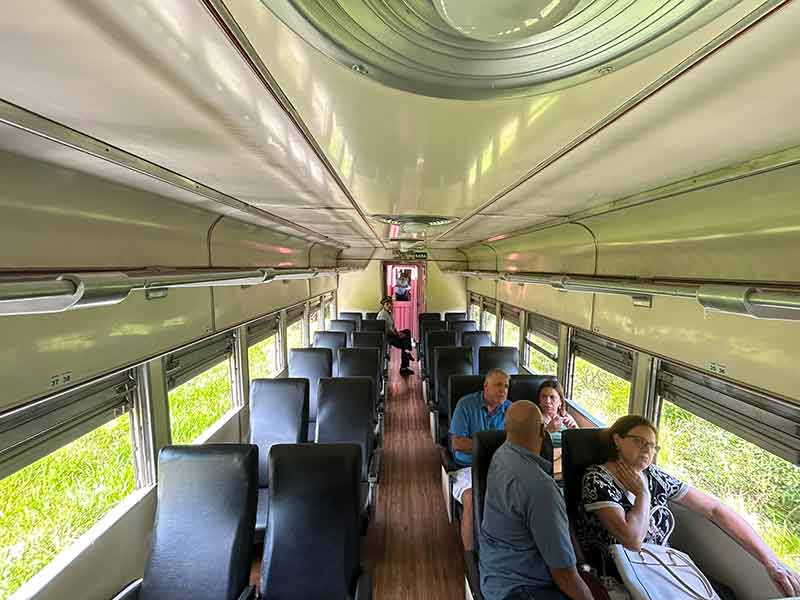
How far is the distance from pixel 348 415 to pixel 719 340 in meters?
2.90

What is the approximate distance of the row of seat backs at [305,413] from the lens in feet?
11.3

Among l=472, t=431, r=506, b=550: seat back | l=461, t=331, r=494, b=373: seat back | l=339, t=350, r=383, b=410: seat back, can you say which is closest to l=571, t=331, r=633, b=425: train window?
l=472, t=431, r=506, b=550: seat back

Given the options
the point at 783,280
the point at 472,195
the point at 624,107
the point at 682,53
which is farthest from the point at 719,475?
the point at 682,53

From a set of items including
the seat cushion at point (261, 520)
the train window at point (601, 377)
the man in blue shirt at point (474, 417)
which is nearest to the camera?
the seat cushion at point (261, 520)

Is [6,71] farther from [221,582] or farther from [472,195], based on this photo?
[221,582]

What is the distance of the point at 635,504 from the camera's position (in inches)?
80.7

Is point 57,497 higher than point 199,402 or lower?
higher

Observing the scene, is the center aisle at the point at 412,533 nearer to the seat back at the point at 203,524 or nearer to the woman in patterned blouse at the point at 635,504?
the seat back at the point at 203,524

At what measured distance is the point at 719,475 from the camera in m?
2.28

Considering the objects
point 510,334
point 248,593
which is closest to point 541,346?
point 510,334

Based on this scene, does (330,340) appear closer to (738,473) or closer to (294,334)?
(294,334)

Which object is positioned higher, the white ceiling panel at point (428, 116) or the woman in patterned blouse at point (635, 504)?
the white ceiling panel at point (428, 116)

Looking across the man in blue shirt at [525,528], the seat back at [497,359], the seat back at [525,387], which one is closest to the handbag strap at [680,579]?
the man in blue shirt at [525,528]

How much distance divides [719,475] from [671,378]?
62 centimetres
